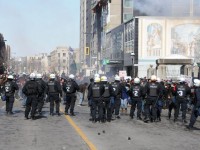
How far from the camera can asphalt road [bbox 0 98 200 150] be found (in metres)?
11.8

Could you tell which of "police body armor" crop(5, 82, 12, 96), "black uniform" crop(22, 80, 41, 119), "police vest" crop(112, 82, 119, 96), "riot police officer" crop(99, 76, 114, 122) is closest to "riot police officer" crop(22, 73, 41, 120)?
"black uniform" crop(22, 80, 41, 119)

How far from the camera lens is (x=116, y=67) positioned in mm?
79938

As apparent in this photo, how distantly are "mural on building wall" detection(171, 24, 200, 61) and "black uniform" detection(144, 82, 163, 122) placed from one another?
45.6 m

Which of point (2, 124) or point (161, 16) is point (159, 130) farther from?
point (161, 16)

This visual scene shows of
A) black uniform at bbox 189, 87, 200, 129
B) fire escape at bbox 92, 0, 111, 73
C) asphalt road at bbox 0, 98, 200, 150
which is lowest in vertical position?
asphalt road at bbox 0, 98, 200, 150

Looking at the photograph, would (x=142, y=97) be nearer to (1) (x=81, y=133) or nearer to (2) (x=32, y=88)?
(2) (x=32, y=88)

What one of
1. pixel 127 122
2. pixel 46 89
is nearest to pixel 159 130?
pixel 127 122

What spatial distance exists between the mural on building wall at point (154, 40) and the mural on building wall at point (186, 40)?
170 cm

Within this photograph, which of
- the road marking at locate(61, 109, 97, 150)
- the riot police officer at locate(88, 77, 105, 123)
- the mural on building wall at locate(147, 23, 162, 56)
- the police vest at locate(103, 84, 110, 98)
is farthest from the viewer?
the mural on building wall at locate(147, 23, 162, 56)

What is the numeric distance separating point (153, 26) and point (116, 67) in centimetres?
1737

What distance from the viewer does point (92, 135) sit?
13844 mm

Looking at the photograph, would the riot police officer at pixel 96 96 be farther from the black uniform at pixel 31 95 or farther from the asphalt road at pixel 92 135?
the black uniform at pixel 31 95

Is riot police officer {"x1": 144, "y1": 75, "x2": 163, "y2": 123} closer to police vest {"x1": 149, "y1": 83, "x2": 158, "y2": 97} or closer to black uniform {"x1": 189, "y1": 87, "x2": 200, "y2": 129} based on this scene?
police vest {"x1": 149, "y1": 83, "x2": 158, "y2": 97}

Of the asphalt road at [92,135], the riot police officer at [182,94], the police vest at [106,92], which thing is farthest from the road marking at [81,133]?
the riot police officer at [182,94]
